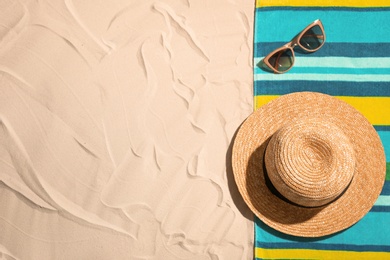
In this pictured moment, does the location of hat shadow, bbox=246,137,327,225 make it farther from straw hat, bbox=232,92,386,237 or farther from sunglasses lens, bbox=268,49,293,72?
sunglasses lens, bbox=268,49,293,72

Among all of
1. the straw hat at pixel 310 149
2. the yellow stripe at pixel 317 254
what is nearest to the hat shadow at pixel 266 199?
the straw hat at pixel 310 149

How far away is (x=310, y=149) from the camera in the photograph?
124 centimetres

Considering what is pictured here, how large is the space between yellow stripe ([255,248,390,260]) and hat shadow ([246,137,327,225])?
11 centimetres

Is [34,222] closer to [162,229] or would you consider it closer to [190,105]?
[162,229]

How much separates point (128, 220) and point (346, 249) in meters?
0.60

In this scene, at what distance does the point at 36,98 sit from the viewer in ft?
4.94

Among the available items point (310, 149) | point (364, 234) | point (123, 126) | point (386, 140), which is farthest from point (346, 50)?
point (123, 126)

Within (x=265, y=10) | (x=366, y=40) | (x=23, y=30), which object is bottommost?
(x=366, y=40)

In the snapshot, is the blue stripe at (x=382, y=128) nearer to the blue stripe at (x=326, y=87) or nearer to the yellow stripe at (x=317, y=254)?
the blue stripe at (x=326, y=87)

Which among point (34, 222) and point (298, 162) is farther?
point (34, 222)

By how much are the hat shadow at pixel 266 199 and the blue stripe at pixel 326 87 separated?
182mm

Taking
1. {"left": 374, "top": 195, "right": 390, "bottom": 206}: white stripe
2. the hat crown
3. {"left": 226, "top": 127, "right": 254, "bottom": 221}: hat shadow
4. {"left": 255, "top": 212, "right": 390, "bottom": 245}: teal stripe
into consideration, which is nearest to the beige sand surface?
{"left": 226, "top": 127, "right": 254, "bottom": 221}: hat shadow

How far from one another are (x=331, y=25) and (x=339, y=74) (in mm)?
150

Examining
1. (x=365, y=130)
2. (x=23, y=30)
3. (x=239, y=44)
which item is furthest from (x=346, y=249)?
(x=23, y=30)
